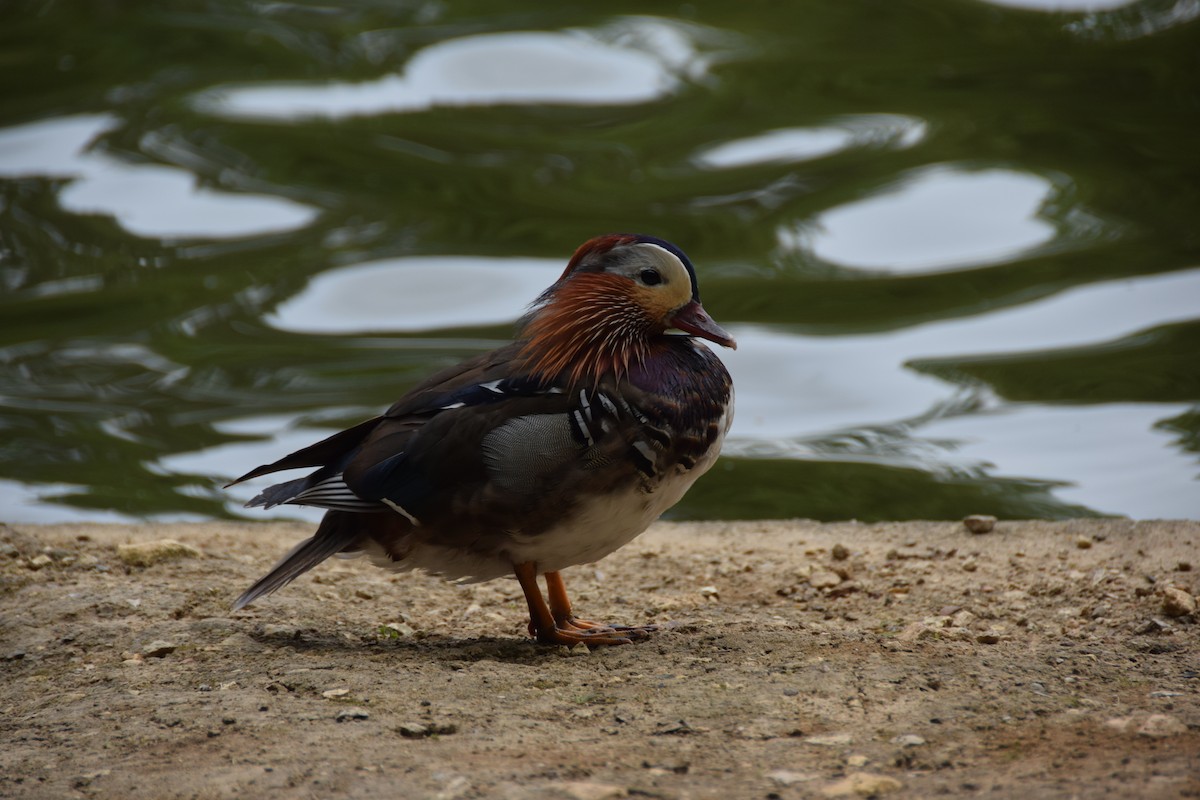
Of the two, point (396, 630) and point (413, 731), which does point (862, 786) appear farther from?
point (396, 630)

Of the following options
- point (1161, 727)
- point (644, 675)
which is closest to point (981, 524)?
point (644, 675)

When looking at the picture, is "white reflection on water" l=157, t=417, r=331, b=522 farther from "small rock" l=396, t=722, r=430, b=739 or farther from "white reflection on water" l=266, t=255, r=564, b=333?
"small rock" l=396, t=722, r=430, b=739

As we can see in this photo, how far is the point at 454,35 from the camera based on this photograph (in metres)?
13.5

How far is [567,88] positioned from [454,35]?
56.6 inches

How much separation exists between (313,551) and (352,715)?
0.96 m

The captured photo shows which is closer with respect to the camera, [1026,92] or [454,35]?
[1026,92]

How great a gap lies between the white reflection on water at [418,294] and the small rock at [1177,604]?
590 centimetres

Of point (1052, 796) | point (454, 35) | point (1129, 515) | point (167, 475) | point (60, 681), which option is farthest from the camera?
point (454, 35)

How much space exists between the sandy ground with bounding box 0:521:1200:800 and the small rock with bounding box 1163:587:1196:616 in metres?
0.01

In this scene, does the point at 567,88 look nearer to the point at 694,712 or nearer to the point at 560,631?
the point at 560,631

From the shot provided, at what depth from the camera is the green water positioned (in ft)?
26.4

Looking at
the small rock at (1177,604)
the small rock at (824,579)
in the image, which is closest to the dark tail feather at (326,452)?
the small rock at (824,579)

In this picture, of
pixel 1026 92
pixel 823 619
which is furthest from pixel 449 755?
pixel 1026 92

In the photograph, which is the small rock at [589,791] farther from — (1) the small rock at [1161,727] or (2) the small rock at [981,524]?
(2) the small rock at [981,524]
